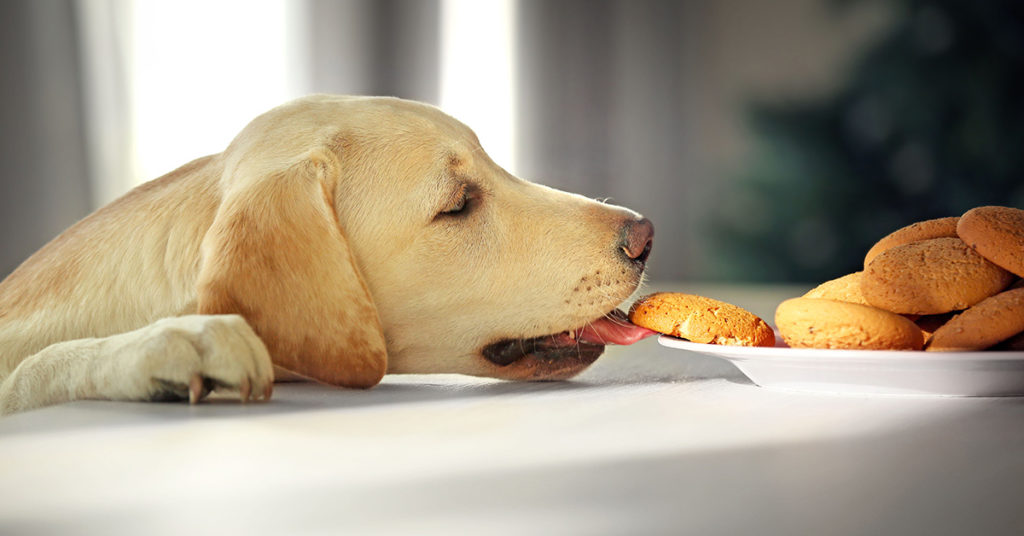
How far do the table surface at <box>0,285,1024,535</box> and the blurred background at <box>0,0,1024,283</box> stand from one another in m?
4.45

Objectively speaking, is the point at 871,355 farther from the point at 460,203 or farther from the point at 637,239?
the point at 460,203

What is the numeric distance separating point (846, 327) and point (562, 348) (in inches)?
17.6

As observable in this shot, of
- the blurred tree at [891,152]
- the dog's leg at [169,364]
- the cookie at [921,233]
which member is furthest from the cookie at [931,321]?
the blurred tree at [891,152]

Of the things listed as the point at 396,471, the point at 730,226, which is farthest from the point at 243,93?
the point at 396,471

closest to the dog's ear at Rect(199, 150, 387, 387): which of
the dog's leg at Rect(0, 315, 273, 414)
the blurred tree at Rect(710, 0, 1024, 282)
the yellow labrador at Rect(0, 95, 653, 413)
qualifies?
the yellow labrador at Rect(0, 95, 653, 413)

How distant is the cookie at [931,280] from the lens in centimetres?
113

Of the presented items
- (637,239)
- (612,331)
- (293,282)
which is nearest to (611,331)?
(612,331)

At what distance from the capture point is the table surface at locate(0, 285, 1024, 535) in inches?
23.1

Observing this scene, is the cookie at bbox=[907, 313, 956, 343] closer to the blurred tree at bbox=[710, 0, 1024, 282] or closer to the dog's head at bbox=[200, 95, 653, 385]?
the dog's head at bbox=[200, 95, 653, 385]

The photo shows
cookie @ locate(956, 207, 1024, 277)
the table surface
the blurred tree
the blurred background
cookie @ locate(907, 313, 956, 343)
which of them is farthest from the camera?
the blurred tree

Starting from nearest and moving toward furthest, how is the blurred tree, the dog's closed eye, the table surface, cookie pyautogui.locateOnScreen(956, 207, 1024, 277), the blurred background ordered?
the table surface, cookie pyautogui.locateOnScreen(956, 207, 1024, 277), the dog's closed eye, the blurred background, the blurred tree

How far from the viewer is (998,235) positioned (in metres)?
1.15

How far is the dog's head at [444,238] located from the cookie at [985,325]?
1.51 ft

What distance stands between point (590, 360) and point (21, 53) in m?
4.44
